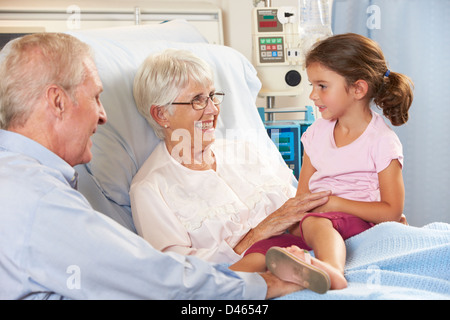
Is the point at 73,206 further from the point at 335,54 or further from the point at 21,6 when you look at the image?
the point at 21,6

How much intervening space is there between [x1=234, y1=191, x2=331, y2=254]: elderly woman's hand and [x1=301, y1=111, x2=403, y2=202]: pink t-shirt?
9cm

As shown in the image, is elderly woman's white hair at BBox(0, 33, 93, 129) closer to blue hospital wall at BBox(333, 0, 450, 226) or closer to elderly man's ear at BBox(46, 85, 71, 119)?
elderly man's ear at BBox(46, 85, 71, 119)

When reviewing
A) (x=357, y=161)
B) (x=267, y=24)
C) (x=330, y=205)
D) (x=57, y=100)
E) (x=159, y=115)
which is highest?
(x=267, y=24)

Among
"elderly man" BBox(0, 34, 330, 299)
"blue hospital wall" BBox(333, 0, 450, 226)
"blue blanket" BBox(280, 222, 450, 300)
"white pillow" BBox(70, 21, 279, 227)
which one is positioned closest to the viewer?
"elderly man" BBox(0, 34, 330, 299)

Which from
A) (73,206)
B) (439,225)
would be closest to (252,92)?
(439,225)

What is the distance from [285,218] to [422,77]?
1.19 meters

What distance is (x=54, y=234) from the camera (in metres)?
0.88

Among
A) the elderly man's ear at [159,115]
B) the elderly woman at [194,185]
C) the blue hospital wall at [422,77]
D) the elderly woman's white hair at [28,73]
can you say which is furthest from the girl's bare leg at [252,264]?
the blue hospital wall at [422,77]

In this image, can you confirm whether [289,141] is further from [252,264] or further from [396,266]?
[396,266]

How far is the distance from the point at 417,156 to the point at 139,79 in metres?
1.41

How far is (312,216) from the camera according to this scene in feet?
4.66

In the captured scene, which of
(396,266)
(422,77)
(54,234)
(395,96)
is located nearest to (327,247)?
(396,266)

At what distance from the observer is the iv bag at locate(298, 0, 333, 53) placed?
8.57 ft

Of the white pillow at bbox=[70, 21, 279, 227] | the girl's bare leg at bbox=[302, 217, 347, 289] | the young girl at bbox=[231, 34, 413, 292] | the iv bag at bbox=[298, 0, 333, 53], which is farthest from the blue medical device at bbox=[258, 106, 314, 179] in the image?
the girl's bare leg at bbox=[302, 217, 347, 289]
